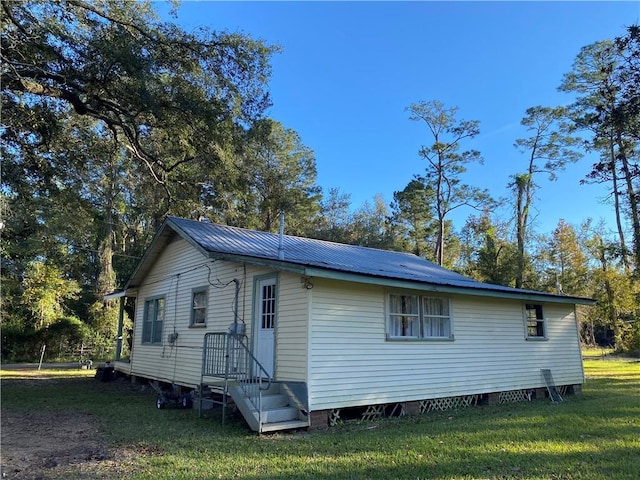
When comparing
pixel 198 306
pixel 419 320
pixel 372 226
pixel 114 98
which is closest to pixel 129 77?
pixel 114 98

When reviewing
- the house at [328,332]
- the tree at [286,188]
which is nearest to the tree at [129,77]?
the house at [328,332]

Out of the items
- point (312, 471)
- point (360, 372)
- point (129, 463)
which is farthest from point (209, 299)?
point (312, 471)

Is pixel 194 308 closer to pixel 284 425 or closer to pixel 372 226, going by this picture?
pixel 284 425

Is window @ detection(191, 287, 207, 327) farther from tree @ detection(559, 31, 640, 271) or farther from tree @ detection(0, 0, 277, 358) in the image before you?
tree @ detection(559, 31, 640, 271)

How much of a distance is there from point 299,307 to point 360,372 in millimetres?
1681

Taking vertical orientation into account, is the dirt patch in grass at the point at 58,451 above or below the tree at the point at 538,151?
below

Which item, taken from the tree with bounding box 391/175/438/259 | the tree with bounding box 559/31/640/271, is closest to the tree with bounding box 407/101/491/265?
the tree with bounding box 391/175/438/259

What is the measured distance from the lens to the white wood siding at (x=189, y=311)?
8047mm

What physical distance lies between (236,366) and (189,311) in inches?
128

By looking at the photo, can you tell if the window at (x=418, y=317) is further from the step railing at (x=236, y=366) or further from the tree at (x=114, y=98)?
the tree at (x=114, y=98)

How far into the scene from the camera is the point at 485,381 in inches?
413

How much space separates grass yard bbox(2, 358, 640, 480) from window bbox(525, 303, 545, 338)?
7.89 ft

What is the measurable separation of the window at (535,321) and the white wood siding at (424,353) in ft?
0.63

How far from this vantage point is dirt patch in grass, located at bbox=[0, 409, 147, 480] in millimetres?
5180
